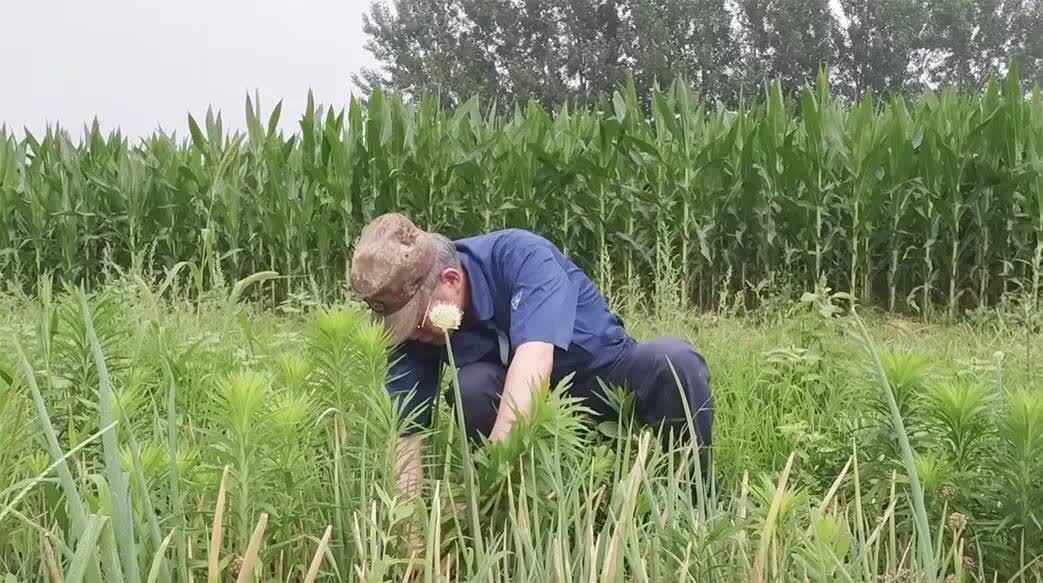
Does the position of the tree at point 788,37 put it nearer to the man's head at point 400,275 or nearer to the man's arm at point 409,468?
the man's head at point 400,275

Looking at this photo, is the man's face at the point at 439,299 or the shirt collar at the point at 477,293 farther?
the shirt collar at the point at 477,293

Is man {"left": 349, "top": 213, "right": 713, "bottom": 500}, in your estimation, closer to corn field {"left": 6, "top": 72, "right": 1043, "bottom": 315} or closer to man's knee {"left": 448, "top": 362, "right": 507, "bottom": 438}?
man's knee {"left": 448, "top": 362, "right": 507, "bottom": 438}

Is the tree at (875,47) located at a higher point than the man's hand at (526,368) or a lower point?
higher

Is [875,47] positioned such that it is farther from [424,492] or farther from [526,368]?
[424,492]

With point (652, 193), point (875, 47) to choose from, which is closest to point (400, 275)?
point (652, 193)

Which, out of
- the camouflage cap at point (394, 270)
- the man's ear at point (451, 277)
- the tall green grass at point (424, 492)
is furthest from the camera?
Result: the man's ear at point (451, 277)

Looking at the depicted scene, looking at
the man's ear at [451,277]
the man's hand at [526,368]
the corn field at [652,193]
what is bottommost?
the man's hand at [526,368]

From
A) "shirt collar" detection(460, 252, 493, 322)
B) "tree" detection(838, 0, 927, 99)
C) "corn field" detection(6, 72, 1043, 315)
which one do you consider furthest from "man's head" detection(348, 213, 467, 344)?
"tree" detection(838, 0, 927, 99)

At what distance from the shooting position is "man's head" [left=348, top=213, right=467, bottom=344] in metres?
1.82

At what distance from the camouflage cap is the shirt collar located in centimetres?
20

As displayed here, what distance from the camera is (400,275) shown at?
1833mm

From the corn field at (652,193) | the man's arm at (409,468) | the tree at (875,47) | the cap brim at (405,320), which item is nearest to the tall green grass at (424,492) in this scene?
the man's arm at (409,468)

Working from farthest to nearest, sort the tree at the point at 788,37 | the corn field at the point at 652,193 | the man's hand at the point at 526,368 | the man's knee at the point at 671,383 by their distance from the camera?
the tree at the point at 788,37 → the corn field at the point at 652,193 → the man's knee at the point at 671,383 → the man's hand at the point at 526,368

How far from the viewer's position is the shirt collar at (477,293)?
6.86ft
